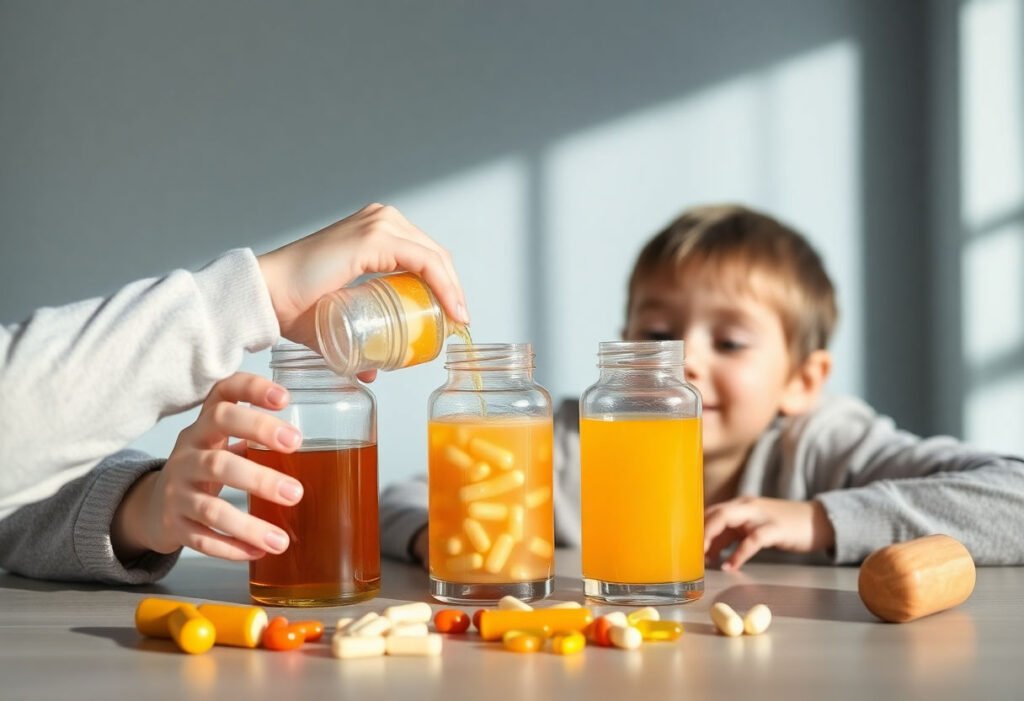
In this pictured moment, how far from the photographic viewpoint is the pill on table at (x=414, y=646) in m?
0.70

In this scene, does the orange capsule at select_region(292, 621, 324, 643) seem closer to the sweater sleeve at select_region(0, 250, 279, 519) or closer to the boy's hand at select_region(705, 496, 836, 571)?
the sweater sleeve at select_region(0, 250, 279, 519)

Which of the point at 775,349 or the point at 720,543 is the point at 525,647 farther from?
Result: the point at 775,349

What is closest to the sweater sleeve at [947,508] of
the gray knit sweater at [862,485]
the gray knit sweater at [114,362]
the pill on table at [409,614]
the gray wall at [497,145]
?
the gray knit sweater at [862,485]

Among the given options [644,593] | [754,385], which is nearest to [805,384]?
[754,385]

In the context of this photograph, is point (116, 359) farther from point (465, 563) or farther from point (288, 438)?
point (465, 563)

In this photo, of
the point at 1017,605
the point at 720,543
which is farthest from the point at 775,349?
the point at 1017,605

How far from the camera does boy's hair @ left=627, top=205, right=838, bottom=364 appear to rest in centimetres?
161

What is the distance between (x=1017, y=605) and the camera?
887 millimetres

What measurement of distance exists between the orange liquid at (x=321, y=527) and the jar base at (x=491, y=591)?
7 centimetres

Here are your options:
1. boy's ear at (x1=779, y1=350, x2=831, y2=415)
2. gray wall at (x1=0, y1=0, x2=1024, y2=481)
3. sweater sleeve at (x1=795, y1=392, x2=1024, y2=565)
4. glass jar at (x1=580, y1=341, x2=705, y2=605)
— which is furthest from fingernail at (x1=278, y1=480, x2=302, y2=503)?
gray wall at (x1=0, y1=0, x2=1024, y2=481)

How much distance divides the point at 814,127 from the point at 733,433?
1.56 m

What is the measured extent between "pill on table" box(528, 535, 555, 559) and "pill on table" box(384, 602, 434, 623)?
96 mm

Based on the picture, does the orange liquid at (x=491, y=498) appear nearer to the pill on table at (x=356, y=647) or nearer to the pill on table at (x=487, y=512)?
the pill on table at (x=487, y=512)

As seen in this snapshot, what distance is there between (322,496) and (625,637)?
0.88 feet
